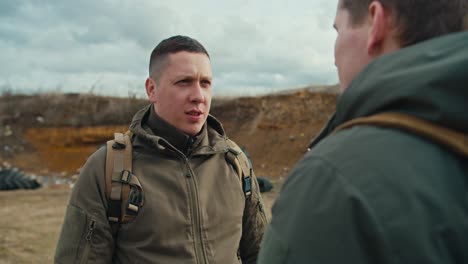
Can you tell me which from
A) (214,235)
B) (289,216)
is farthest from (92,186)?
(289,216)

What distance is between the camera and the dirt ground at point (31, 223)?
7961 mm

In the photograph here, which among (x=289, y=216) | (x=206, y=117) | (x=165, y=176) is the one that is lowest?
(x=165, y=176)

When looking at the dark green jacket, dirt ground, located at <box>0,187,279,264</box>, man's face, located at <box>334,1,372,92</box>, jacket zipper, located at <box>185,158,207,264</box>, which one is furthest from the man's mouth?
dirt ground, located at <box>0,187,279,264</box>

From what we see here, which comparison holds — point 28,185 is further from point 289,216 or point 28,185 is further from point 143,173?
point 289,216

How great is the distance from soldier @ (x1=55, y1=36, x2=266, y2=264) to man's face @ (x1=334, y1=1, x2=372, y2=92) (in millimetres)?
1515

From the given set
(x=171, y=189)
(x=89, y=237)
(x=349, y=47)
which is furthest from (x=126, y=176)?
(x=349, y=47)

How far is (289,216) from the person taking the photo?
0.97 metres

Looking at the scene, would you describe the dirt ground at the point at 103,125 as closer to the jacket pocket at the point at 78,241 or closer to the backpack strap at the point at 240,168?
the backpack strap at the point at 240,168

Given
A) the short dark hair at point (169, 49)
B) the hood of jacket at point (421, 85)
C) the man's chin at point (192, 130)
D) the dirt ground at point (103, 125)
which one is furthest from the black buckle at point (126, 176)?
the dirt ground at point (103, 125)

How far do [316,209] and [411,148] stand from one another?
237mm

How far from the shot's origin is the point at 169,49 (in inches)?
114

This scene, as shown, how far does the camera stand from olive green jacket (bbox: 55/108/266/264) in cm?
239

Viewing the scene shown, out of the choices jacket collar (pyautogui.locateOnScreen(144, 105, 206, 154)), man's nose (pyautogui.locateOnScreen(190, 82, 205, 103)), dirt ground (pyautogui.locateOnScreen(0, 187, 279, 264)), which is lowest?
dirt ground (pyautogui.locateOnScreen(0, 187, 279, 264))

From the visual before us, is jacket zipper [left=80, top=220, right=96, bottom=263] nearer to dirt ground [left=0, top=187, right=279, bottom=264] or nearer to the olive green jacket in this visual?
the olive green jacket
